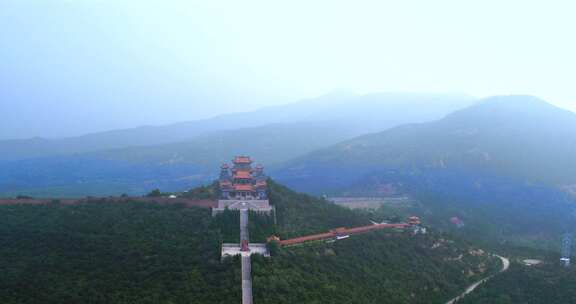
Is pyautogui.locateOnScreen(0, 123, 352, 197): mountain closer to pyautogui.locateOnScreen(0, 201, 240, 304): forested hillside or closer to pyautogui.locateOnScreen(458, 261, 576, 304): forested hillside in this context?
pyautogui.locateOnScreen(0, 201, 240, 304): forested hillside

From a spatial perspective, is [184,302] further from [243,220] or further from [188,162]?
[188,162]

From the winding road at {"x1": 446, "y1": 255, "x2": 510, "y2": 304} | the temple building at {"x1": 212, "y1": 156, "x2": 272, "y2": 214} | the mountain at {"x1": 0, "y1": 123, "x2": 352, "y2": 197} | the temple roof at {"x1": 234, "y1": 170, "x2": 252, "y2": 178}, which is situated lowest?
the winding road at {"x1": 446, "y1": 255, "x2": 510, "y2": 304}

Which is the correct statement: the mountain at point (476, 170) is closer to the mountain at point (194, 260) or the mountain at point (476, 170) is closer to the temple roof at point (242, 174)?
the mountain at point (194, 260)

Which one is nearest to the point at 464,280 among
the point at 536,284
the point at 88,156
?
the point at 536,284

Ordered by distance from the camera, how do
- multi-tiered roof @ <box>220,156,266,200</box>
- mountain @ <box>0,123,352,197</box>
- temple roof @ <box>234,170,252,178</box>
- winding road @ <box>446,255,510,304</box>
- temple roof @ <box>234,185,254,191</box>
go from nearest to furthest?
1. winding road @ <box>446,255,510,304</box>
2. temple roof @ <box>234,185,254,191</box>
3. multi-tiered roof @ <box>220,156,266,200</box>
4. temple roof @ <box>234,170,252,178</box>
5. mountain @ <box>0,123,352,197</box>

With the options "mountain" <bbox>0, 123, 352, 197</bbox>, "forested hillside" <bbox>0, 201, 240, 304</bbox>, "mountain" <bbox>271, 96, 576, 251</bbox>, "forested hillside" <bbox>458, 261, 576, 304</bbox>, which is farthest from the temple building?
"mountain" <bbox>0, 123, 352, 197</bbox>

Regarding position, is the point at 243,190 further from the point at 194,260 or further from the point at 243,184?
the point at 194,260

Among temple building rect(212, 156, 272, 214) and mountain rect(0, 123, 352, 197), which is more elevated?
temple building rect(212, 156, 272, 214)
